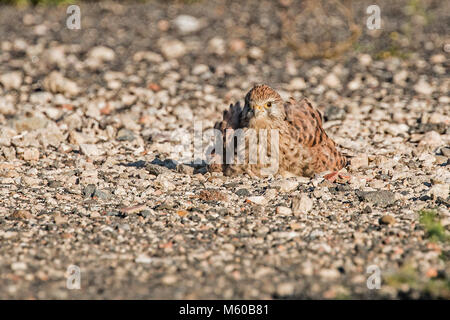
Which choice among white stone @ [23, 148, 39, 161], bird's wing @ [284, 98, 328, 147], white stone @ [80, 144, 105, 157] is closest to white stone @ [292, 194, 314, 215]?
bird's wing @ [284, 98, 328, 147]

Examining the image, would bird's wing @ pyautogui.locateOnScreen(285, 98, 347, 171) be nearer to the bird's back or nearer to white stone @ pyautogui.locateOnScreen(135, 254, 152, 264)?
the bird's back

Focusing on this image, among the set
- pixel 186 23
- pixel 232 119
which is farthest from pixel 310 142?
pixel 186 23

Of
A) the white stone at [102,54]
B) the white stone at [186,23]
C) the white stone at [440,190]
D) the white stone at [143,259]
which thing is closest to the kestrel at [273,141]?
the white stone at [440,190]

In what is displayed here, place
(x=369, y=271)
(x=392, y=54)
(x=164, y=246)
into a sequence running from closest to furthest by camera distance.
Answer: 1. (x=369, y=271)
2. (x=164, y=246)
3. (x=392, y=54)

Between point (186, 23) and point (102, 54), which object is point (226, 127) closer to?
point (102, 54)

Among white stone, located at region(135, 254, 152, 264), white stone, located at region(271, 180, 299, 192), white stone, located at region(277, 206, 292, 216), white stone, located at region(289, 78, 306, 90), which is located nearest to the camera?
white stone, located at region(135, 254, 152, 264)

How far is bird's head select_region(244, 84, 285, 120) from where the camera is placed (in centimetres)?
580

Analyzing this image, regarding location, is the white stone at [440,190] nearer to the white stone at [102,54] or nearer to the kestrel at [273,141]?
the kestrel at [273,141]

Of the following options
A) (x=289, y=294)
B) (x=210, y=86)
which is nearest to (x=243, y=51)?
(x=210, y=86)

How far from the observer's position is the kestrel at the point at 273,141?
5.88m

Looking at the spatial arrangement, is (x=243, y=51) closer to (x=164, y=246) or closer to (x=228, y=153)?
(x=228, y=153)

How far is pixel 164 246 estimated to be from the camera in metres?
4.77
